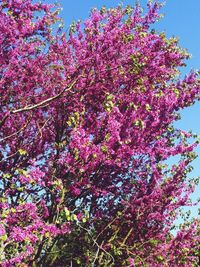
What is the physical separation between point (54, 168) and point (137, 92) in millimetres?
2797

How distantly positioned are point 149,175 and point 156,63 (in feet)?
10.1

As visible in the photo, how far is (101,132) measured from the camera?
9516mm

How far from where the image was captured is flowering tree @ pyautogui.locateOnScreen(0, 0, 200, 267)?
30.3 feet

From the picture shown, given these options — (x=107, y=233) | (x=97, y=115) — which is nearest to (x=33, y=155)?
(x=97, y=115)

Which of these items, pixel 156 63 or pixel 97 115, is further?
pixel 156 63

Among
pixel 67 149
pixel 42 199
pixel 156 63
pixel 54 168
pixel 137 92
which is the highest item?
pixel 156 63

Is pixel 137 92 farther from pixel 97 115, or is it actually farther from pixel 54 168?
pixel 54 168

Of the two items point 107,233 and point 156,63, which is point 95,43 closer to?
point 156,63

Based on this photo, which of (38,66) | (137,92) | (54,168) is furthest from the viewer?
(38,66)

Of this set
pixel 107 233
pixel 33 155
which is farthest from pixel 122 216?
pixel 33 155

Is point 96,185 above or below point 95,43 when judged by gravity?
below

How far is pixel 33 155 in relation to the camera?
33.8 ft

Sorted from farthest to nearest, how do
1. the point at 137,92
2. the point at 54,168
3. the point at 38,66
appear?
the point at 38,66 → the point at 137,92 → the point at 54,168

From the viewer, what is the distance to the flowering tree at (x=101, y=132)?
→ 9227 mm
